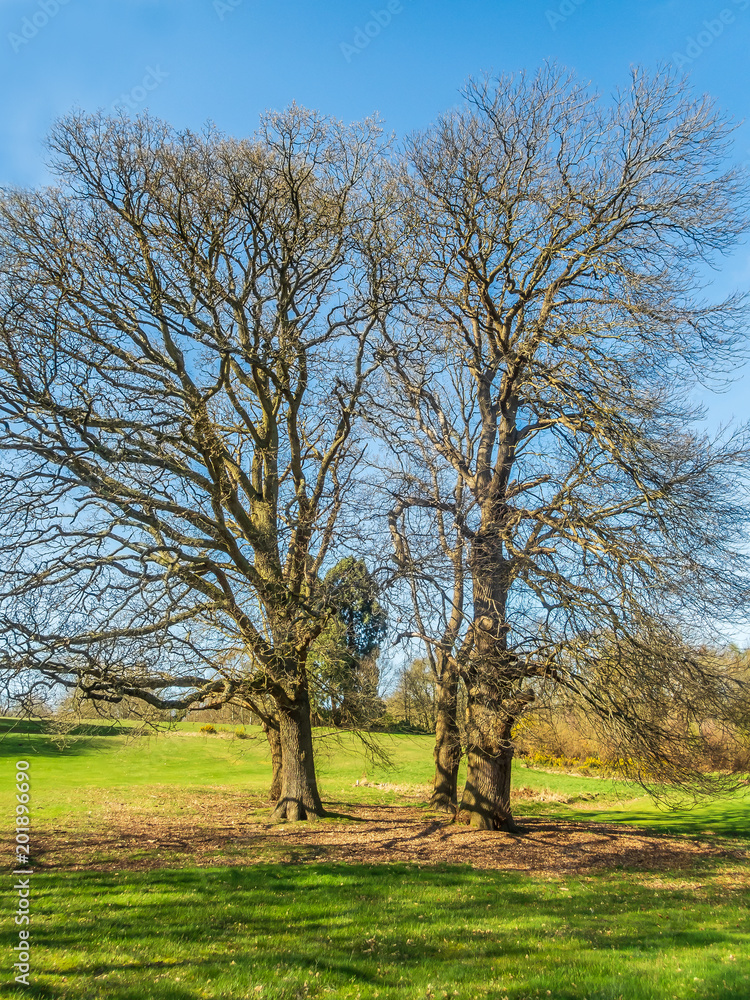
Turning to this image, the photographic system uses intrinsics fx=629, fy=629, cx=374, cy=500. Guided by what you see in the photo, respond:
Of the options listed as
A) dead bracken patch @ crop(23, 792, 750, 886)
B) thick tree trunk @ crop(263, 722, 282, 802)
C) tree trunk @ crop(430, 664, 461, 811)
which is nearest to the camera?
dead bracken patch @ crop(23, 792, 750, 886)

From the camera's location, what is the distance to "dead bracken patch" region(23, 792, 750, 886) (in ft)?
31.9

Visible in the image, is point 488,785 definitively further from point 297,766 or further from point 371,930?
point 371,930

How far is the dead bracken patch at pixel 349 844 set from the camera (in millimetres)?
9727

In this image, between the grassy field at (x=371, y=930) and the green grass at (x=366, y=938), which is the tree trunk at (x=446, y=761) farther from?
the green grass at (x=366, y=938)

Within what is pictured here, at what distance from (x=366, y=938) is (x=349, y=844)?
5.25 meters

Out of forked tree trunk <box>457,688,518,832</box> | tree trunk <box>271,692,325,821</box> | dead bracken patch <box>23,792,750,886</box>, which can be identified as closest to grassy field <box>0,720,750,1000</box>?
dead bracken patch <box>23,792,750,886</box>

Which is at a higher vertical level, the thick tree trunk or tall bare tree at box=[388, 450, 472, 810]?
tall bare tree at box=[388, 450, 472, 810]

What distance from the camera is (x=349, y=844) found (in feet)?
36.7

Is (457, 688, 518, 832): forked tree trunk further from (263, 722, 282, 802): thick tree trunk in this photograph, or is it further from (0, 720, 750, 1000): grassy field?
(263, 722, 282, 802): thick tree trunk

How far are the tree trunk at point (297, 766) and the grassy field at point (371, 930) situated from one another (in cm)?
259

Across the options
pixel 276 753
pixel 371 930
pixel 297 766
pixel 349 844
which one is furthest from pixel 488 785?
pixel 371 930

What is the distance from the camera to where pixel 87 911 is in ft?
21.3

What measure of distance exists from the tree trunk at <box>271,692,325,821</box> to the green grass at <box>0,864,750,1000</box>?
4300 millimetres

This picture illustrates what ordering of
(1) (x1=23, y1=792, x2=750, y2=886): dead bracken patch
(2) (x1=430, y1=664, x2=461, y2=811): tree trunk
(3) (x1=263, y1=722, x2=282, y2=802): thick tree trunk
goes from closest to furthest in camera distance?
(1) (x1=23, y1=792, x2=750, y2=886): dead bracken patch
(3) (x1=263, y1=722, x2=282, y2=802): thick tree trunk
(2) (x1=430, y1=664, x2=461, y2=811): tree trunk
